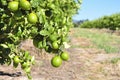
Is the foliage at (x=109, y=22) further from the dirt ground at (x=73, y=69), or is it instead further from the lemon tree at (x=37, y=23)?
the lemon tree at (x=37, y=23)

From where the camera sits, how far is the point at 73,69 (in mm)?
12094

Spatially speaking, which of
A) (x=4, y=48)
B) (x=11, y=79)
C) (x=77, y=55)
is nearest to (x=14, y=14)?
(x=4, y=48)

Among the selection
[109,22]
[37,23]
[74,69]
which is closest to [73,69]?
[74,69]

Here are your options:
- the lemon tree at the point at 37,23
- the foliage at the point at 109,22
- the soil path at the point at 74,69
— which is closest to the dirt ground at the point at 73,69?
the soil path at the point at 74,69

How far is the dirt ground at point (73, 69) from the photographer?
10.3 meters

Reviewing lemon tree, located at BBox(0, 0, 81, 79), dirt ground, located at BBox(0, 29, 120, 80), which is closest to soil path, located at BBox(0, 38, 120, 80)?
dirt ground, located at BBox(0, 29, 120, 80)

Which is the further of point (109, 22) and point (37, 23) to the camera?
point (109, 22)

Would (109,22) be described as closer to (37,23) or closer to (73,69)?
(73,69)

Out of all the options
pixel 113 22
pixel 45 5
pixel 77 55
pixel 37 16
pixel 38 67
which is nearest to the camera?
pixel 37 16

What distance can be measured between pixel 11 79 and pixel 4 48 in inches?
208

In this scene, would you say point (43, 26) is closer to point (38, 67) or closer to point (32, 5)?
point (32, 5)

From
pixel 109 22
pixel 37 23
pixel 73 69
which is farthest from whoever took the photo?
pixel 109 22

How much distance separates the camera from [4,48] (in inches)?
161

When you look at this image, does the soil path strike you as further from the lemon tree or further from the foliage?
the foliage
